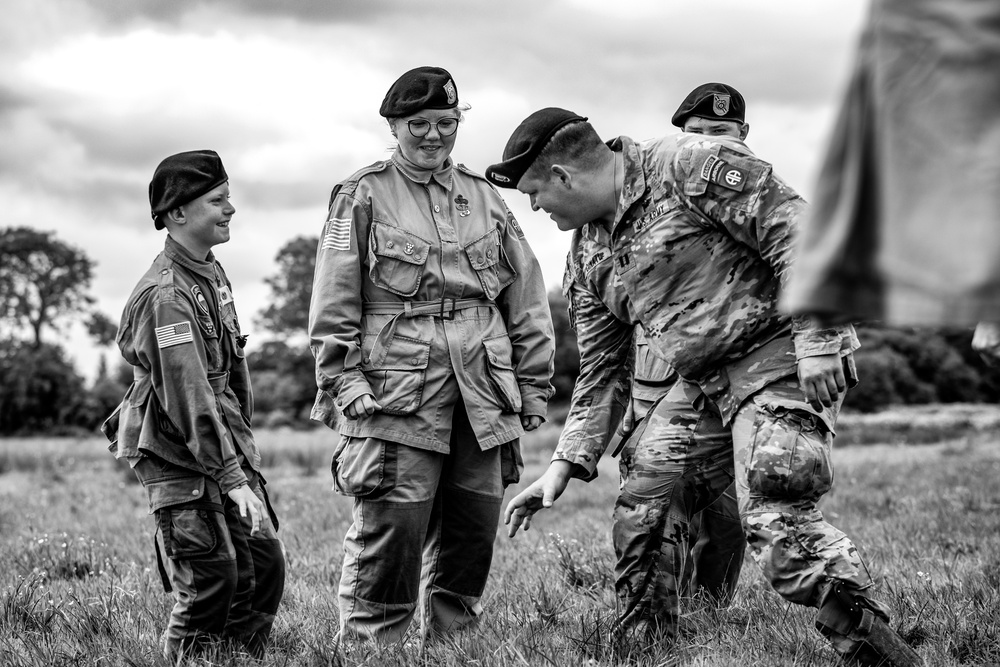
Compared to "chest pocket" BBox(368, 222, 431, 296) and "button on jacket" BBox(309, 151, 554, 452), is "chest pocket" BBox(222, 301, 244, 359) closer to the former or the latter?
"button on jacket" BBox(309, 151, 554, 452)

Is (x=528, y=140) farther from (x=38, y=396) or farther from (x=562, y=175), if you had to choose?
(x=38, y=396)

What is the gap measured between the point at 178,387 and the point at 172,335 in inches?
7.7

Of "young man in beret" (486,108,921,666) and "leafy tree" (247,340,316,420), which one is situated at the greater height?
"young man in beret" (486,108,921,666)

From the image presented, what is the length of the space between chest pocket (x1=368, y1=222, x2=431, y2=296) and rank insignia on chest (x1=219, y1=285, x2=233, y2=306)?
63 cm

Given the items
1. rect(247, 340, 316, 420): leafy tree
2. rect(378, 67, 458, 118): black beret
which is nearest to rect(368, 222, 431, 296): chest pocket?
rect(378, 67, 458, 118): black beret

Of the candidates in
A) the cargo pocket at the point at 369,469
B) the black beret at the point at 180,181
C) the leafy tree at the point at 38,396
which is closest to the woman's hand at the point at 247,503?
the cargo pocket at the point at 369,469

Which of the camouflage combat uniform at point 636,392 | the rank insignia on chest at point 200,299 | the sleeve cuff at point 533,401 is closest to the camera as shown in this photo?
the camouflage combat uniform at point 636,392

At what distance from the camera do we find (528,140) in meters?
3.91

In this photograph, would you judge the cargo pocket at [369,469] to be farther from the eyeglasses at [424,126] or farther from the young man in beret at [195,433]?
the eyeglasses at [424,126]

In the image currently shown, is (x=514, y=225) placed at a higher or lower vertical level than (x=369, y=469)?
higher

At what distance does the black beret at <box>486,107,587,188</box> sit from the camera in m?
3.90

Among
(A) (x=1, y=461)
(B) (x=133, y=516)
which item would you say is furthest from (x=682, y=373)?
(A) (x=1, y=461)

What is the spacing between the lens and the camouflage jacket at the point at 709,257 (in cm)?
355

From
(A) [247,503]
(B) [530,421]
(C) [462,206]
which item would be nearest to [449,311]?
(C) [462,206]
